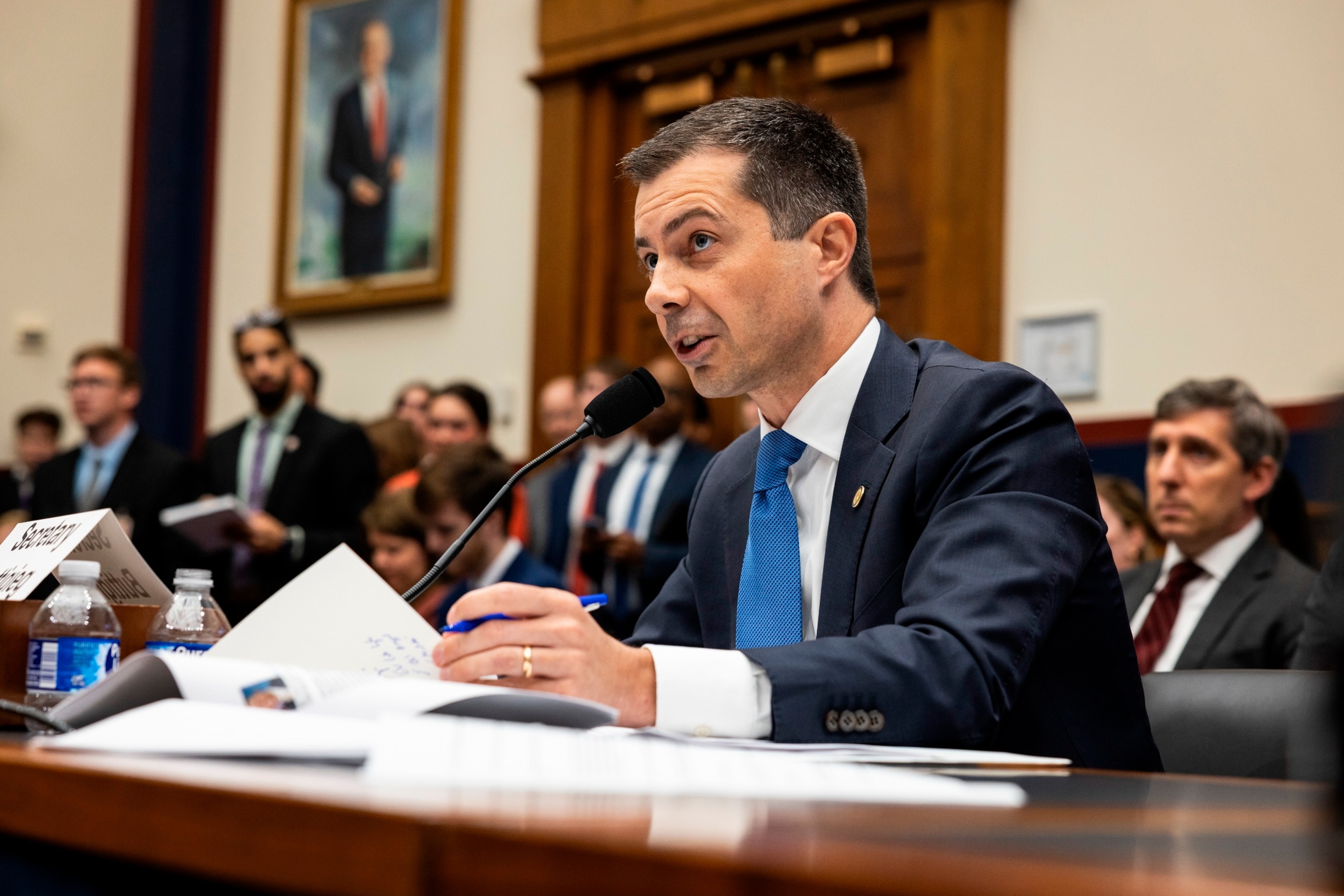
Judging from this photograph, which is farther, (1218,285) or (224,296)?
(224,296)

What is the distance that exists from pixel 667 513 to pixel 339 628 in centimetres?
265

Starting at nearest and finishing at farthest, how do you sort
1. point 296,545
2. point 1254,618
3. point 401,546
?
point 1254,618 < point 401,546 < point 296,545

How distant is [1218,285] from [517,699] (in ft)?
13.4

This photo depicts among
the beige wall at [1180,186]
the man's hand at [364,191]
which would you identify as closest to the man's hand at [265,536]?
the beige wall at [1180,186]

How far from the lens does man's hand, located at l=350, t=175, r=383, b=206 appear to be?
265 inches

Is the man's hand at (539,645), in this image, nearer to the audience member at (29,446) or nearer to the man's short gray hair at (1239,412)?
the man's short gray hair at (1239,412)

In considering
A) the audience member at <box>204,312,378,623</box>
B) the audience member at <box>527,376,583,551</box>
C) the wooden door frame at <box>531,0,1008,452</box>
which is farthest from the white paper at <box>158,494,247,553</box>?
the wooden door frame at <box>531,0,1008,452</box>

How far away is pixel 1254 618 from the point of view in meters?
2.88

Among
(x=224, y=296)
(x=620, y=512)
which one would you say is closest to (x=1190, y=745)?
(x=620, y=512)

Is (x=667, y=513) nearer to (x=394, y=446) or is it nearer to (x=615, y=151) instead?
(x=394, y=446)

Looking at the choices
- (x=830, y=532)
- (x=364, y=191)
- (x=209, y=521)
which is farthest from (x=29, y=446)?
(x=830, y=532)

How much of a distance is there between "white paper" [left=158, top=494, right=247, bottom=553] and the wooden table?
3.25 meters

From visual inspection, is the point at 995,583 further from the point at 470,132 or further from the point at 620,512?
the point at 470,132

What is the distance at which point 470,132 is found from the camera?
653cm
